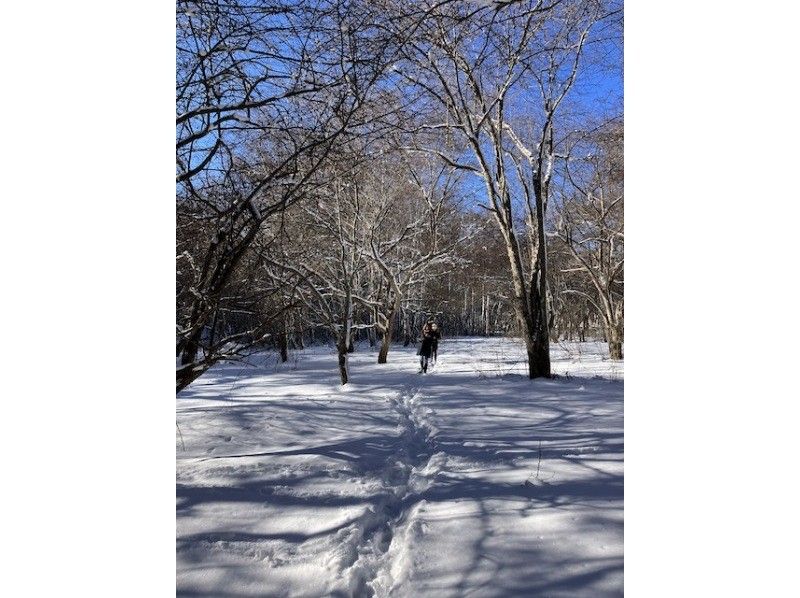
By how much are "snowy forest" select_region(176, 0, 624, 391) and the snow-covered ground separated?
637 mm

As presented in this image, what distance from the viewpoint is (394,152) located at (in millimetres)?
3316

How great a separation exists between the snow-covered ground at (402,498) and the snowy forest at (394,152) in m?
0.64

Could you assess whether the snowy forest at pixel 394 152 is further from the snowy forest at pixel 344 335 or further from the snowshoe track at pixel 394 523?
the snowshoe track at pixel 394 523

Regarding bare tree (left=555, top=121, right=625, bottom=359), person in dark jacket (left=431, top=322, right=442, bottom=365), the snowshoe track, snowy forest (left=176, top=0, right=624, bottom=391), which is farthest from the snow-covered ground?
person in dark jacket (left=431, top=322, right=442, bottom=365)

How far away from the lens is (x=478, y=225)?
4562mm

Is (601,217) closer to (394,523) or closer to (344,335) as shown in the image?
(344,335)

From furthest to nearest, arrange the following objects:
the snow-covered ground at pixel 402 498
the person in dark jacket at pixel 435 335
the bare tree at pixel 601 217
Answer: the person in dark jacket at pixel 435 335
the bare tree at pixel 601 217
the snow-covered ground at pixel 402 498

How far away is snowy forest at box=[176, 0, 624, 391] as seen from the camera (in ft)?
6.47

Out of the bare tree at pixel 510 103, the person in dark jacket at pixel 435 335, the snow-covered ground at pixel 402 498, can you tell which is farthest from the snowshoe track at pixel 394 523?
the person in dark jacket at pixel 435 335

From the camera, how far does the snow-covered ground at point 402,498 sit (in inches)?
45.1

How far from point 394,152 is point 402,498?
2.62 m

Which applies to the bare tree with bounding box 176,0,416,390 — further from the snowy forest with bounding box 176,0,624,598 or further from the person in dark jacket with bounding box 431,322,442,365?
the person in dark jacket with bounding box 431,322,442,365
